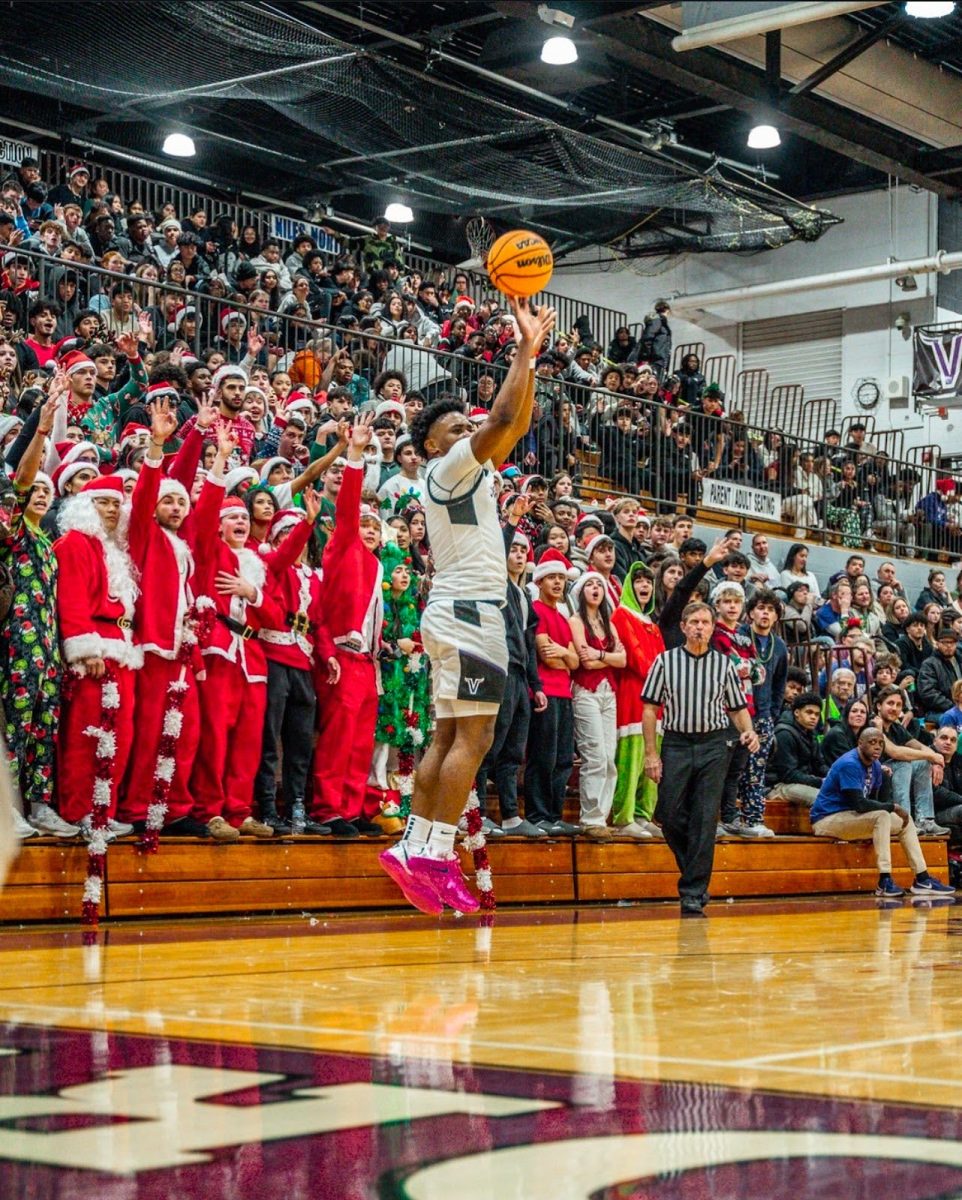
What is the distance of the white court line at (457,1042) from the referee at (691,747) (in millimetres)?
5347

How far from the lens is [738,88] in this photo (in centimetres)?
1703

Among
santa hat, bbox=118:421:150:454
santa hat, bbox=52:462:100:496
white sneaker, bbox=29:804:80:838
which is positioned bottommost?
white sneaker, bbox=29:804:80:838

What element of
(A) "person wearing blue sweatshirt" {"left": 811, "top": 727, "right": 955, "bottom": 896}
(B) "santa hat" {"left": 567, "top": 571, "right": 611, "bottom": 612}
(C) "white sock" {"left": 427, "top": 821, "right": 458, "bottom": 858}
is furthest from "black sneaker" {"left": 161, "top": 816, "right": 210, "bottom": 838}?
(A) "person wearing blue sweatshirt" {"left": 811, "top": 727, "right": 955, "bottom": 896}

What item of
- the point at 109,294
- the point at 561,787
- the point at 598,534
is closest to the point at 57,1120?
the point at 561,787

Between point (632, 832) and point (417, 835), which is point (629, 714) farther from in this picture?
point (417, 835)

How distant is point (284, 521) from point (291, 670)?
0.92 meters

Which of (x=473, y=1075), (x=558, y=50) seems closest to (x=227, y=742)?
(x=473, y=1075)

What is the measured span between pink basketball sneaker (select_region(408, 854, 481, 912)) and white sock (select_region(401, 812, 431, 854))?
59 mm

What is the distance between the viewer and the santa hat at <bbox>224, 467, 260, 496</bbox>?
9234 mm

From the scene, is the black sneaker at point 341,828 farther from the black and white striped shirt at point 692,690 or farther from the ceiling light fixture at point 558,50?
the ceiling light fixture at point 558,50

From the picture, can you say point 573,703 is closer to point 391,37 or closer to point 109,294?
point 109,294

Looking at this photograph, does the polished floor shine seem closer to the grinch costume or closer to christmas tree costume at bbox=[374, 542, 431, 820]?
christmas tree costume at bbox=[374, 542, 431, 820]

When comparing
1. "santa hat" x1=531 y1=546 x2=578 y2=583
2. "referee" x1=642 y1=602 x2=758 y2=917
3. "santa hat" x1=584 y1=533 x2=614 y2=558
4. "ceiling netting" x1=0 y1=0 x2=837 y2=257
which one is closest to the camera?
"referee" x1=642 y1=602 x2=758 y2=917

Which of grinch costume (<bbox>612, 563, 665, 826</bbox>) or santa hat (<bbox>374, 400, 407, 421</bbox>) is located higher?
santa hat (<bbox>374, 400, 407, 421</bbox>)
